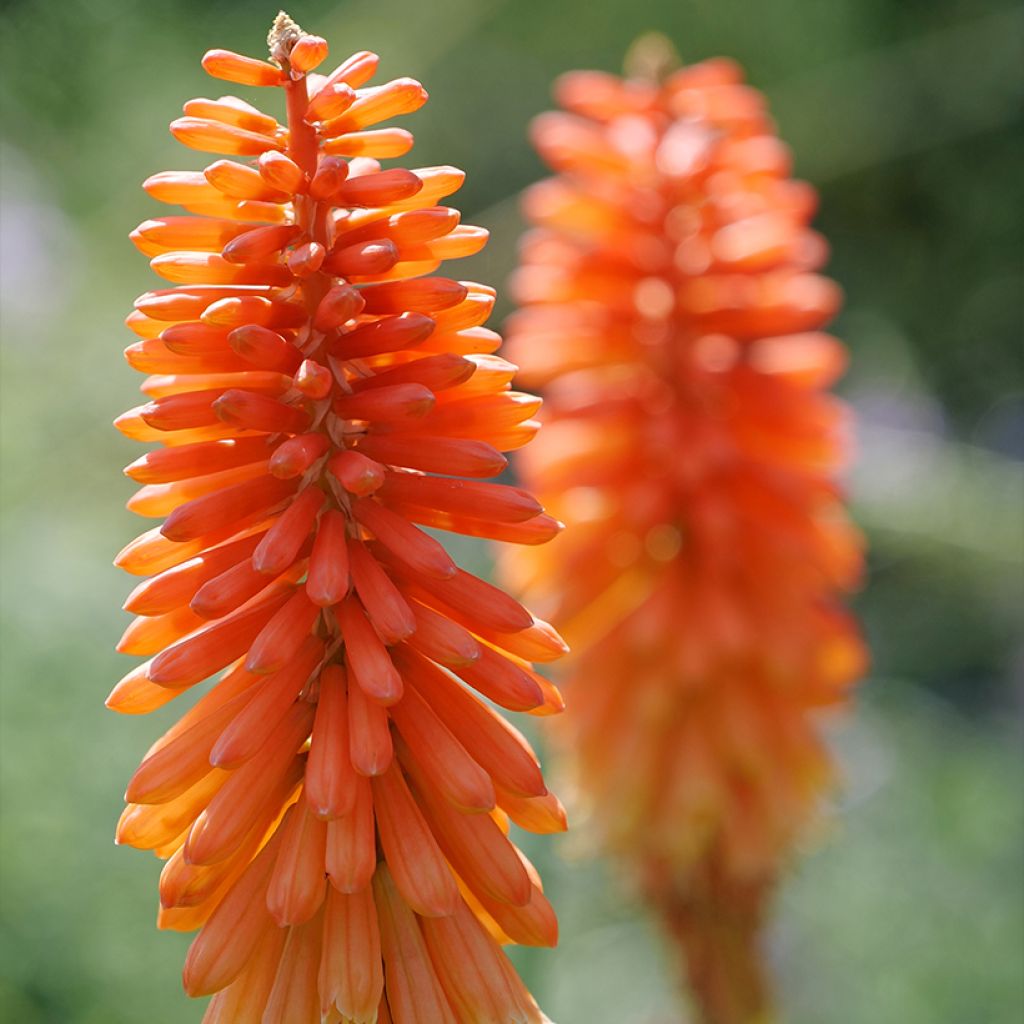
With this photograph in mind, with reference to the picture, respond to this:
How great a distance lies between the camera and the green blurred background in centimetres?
443

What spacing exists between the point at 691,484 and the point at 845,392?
6946mm

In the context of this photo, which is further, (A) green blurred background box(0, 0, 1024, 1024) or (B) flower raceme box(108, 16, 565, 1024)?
(A) green blurred background box(0, 0, 1024, 1024)

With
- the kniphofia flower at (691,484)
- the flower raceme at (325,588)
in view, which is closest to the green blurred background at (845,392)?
the kniphofia flower at (691,484)

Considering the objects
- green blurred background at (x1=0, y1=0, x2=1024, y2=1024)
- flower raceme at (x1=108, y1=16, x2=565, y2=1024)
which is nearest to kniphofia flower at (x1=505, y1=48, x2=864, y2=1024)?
green blurred background at (x1=0, y1=0, x2=1024, y2=1024)

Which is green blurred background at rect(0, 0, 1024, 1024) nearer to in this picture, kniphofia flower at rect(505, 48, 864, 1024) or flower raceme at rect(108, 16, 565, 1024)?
kniphofia flower at rect(505, 48, 864, 1024)

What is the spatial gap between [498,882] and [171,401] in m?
0.74

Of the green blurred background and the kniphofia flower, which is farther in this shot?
the green blurred background

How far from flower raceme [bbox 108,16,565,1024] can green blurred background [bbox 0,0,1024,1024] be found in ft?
3.87

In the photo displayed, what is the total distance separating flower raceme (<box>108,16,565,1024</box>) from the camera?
1.65 metres

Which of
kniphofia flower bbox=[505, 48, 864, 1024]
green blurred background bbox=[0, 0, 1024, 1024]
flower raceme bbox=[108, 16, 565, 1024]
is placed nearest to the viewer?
flower raceme bbox=[108, 16, 565, 1024]

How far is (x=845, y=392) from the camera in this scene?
10008 mm

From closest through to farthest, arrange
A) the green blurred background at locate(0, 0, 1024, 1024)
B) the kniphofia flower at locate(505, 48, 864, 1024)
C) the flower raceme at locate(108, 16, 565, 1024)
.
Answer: the flower raceme at locate(108, 16, 565, 1024), the kniphofia flower at locate(505, 48, 864, 1024), the green blurred background at locate(0, 0, 1024, 1024)

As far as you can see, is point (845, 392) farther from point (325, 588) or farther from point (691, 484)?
point (325, 588)

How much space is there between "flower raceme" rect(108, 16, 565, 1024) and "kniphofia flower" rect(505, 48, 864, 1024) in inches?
64.7
